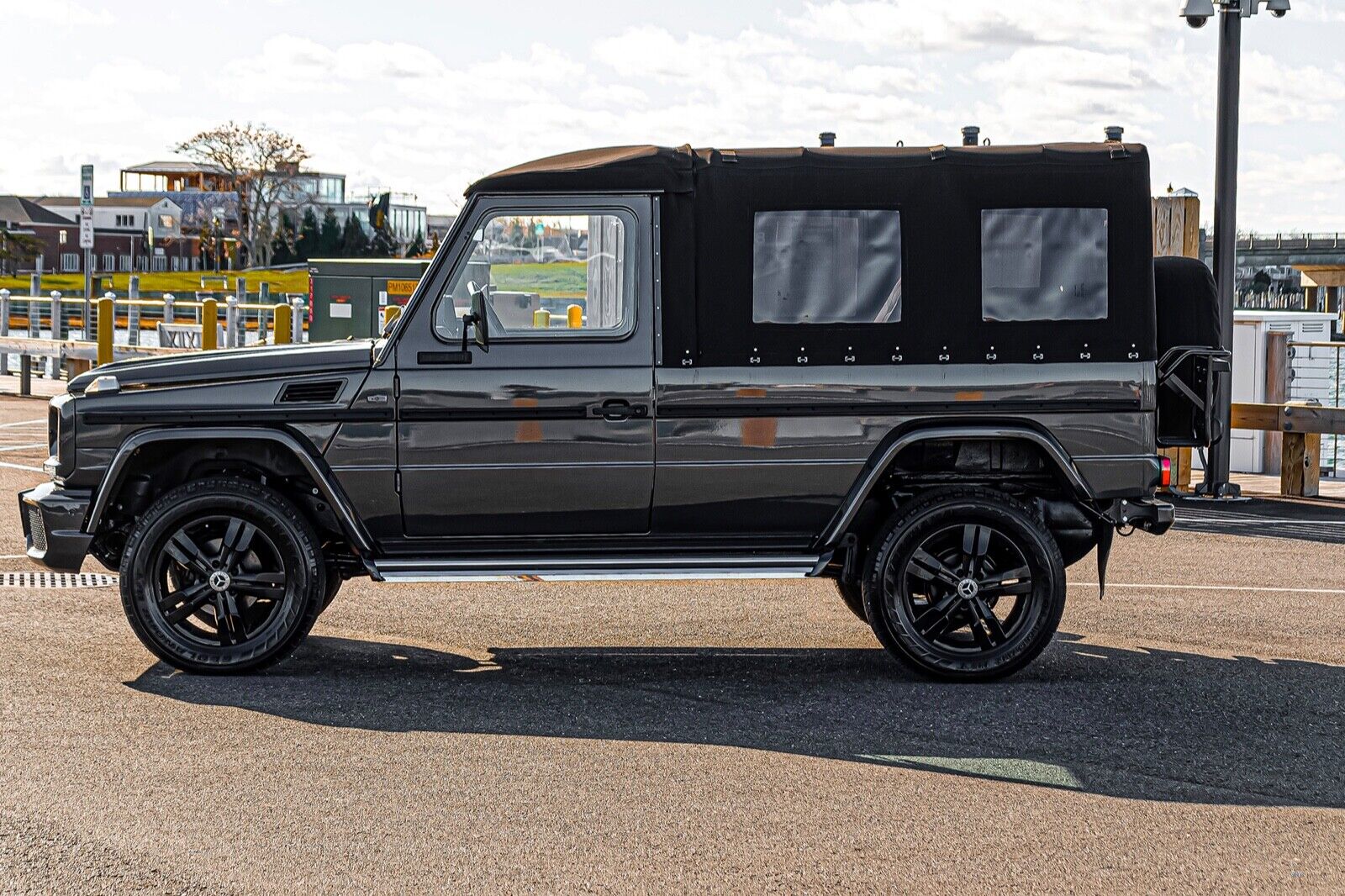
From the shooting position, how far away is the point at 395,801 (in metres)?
5.58

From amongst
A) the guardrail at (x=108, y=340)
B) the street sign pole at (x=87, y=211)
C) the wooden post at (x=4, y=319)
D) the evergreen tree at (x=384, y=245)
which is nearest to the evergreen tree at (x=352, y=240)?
the evergreen tree at (x=384, y=245)

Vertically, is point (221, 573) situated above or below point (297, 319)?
below

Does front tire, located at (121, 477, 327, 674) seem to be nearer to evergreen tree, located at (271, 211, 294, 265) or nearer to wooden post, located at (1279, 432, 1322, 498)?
wooden post, located at (1279, 432, 1322, 498)

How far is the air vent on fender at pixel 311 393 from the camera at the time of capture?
7.36 m

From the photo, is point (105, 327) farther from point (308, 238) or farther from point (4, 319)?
point (308, 238)

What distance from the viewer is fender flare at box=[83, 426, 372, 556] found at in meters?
7.31

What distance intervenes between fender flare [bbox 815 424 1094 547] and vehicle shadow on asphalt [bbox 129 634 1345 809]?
764 mm

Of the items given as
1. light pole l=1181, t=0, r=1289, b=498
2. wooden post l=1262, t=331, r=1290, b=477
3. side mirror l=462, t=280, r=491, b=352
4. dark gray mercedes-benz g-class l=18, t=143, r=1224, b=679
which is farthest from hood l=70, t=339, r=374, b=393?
wooden post l=1262, t=331, r=1290, b=477

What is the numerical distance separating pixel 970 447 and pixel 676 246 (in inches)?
62.9

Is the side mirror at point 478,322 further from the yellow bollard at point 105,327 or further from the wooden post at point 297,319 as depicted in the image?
the wooden post at point 297,319

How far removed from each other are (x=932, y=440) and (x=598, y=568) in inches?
61.9

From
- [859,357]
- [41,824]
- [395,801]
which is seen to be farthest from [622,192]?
[41,824]

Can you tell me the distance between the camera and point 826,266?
7.39 m

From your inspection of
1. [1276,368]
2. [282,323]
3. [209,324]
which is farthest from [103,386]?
[209,324]
